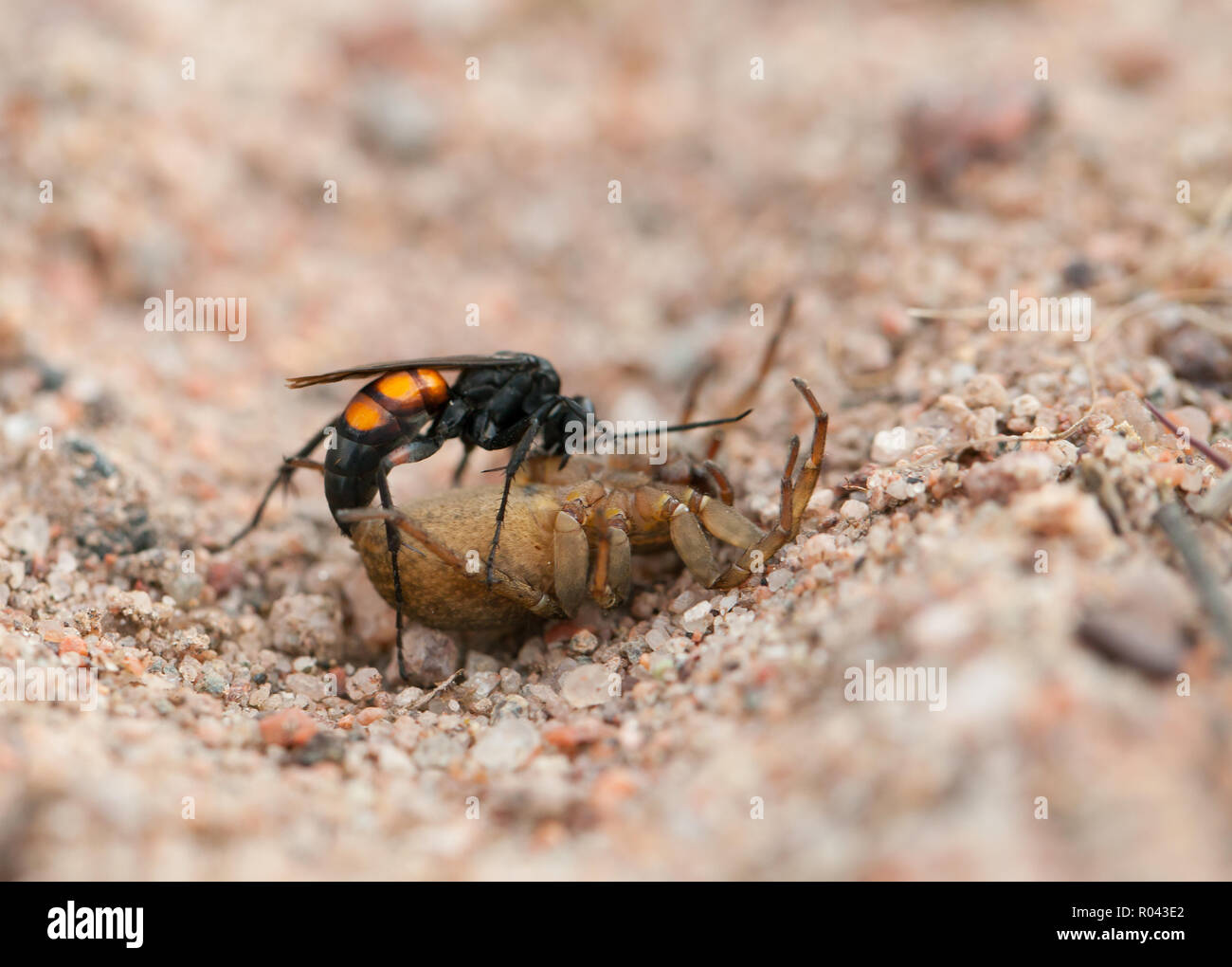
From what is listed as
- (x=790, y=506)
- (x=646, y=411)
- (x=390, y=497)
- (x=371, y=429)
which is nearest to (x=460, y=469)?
(x=371, y=429)

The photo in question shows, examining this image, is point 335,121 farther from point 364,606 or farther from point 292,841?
point 292,841

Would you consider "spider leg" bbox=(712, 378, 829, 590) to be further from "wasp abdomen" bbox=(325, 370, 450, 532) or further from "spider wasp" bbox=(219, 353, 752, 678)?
"wasp abdomen" bbox=(325, 370, 450, 532)

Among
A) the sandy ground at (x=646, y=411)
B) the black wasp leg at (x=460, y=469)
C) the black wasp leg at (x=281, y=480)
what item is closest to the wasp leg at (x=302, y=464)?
the black wasp leg at (x=281, y=480)

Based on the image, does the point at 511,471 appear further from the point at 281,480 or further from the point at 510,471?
the point at 281,480

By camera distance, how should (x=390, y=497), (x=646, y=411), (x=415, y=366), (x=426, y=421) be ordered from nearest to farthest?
1. (x=390, y=497)
2. (x=415, y=366)
3. (x=426, y=421)
4. (x=646, y=411)

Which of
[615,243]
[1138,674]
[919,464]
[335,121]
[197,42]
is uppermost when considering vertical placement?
→ [197,42]
